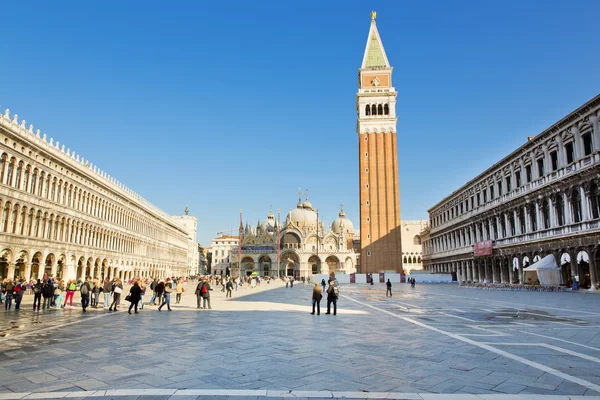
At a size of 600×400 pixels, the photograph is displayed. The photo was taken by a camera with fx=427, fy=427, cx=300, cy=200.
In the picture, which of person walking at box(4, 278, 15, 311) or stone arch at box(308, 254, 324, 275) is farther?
stone arch at box(308, 254, 324, 275)

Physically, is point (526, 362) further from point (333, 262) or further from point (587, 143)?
point (333, 262)

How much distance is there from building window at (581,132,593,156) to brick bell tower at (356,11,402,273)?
34989mm

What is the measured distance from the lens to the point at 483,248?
3962 cm

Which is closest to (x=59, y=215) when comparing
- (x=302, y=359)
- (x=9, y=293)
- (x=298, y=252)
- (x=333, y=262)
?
(x=9, y=293)

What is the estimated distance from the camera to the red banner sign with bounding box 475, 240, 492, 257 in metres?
38.2

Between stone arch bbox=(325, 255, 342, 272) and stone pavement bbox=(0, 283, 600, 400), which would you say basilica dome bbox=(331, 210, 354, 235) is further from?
stone pavement bbox=(0, 283, 600, 400)

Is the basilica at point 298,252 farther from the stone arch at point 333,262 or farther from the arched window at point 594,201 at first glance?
the arched window at point 594,201

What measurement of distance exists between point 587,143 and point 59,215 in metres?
39.2

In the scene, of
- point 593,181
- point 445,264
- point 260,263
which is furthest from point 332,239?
point 593,181

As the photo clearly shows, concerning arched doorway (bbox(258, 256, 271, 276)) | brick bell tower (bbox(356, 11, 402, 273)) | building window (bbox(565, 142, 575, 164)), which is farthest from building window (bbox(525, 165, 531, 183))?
arched doorway (bbox(258, 256, 271, 276))

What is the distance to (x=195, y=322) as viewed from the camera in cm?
1227

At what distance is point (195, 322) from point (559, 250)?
25.5m

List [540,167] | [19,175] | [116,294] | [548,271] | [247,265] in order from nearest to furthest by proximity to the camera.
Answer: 1. [116,294]
2. [548,271]
3. [19,175]
4. [540,167]
5. [247,265]

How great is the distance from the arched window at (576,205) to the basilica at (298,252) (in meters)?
Answer: 58.5
